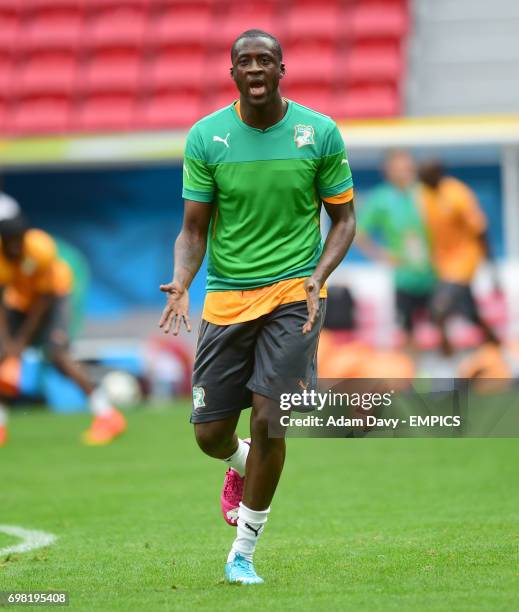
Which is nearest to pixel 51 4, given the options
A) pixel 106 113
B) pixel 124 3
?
pixel 124 3

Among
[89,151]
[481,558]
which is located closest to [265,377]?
[481,558]

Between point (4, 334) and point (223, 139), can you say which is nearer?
point (223, 139)

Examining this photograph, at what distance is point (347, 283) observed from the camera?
673 inches

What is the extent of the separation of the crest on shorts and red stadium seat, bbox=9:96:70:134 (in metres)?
14.2

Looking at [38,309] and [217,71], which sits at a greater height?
[217,71]

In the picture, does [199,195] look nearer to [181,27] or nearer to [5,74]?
[181,27]

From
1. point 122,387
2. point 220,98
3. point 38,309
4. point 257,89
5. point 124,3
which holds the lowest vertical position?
point 122,387

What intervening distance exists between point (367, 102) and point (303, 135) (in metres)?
13.7

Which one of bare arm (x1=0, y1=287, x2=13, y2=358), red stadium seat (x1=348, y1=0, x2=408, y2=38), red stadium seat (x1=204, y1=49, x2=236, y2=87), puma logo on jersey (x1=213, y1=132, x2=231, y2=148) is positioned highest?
red stadium seat (x1=348, y1=0, x2=408, y2=38)

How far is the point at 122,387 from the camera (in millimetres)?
17328

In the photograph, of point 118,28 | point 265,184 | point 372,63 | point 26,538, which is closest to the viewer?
point 265,184

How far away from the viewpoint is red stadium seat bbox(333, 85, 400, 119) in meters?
19.1

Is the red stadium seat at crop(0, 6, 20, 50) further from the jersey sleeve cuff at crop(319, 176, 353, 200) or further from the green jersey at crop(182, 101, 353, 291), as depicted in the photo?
the jersey sleeve cuff at crop(319, 176, 353, 200)

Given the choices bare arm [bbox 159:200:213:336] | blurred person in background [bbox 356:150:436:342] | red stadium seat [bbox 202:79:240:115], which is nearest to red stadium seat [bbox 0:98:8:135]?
red stadium seat [bbox 202:79:240:115]
